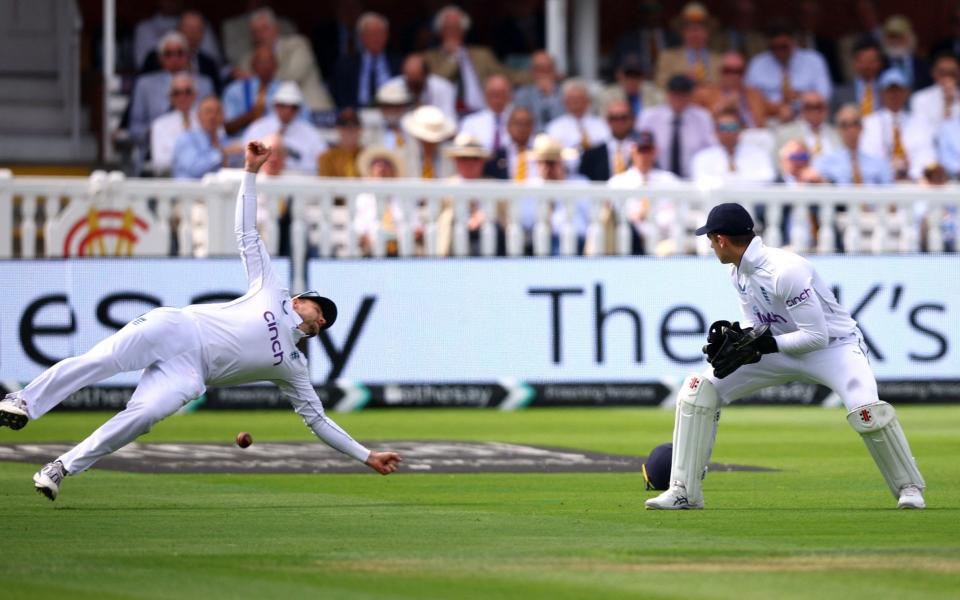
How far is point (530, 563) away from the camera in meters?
8.17

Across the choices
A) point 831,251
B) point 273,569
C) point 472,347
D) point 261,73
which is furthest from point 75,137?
point 273,569

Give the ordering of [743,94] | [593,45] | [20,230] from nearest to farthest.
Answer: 1. [20,230]
2. [743,94]
3. [593,45]

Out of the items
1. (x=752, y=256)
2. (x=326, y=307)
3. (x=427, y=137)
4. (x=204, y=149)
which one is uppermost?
(x=427, y=137)

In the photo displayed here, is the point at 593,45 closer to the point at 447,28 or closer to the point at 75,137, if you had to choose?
the point at 447,28

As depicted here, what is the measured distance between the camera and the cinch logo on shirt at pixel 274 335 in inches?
427

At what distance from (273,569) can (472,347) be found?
35.2ft

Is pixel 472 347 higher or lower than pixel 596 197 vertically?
lower

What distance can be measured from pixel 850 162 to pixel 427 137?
500cm

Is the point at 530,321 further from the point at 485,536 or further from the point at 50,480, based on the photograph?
the point at 485,536

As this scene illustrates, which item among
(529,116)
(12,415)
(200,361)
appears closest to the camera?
(12,415)

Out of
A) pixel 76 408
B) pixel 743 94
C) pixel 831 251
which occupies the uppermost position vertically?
pixel 743 94

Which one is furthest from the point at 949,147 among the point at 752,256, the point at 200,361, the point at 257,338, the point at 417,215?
the point at 200,361

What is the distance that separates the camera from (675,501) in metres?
10.4

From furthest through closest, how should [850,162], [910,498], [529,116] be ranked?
[850,162] → [529,116] → [910,498]
